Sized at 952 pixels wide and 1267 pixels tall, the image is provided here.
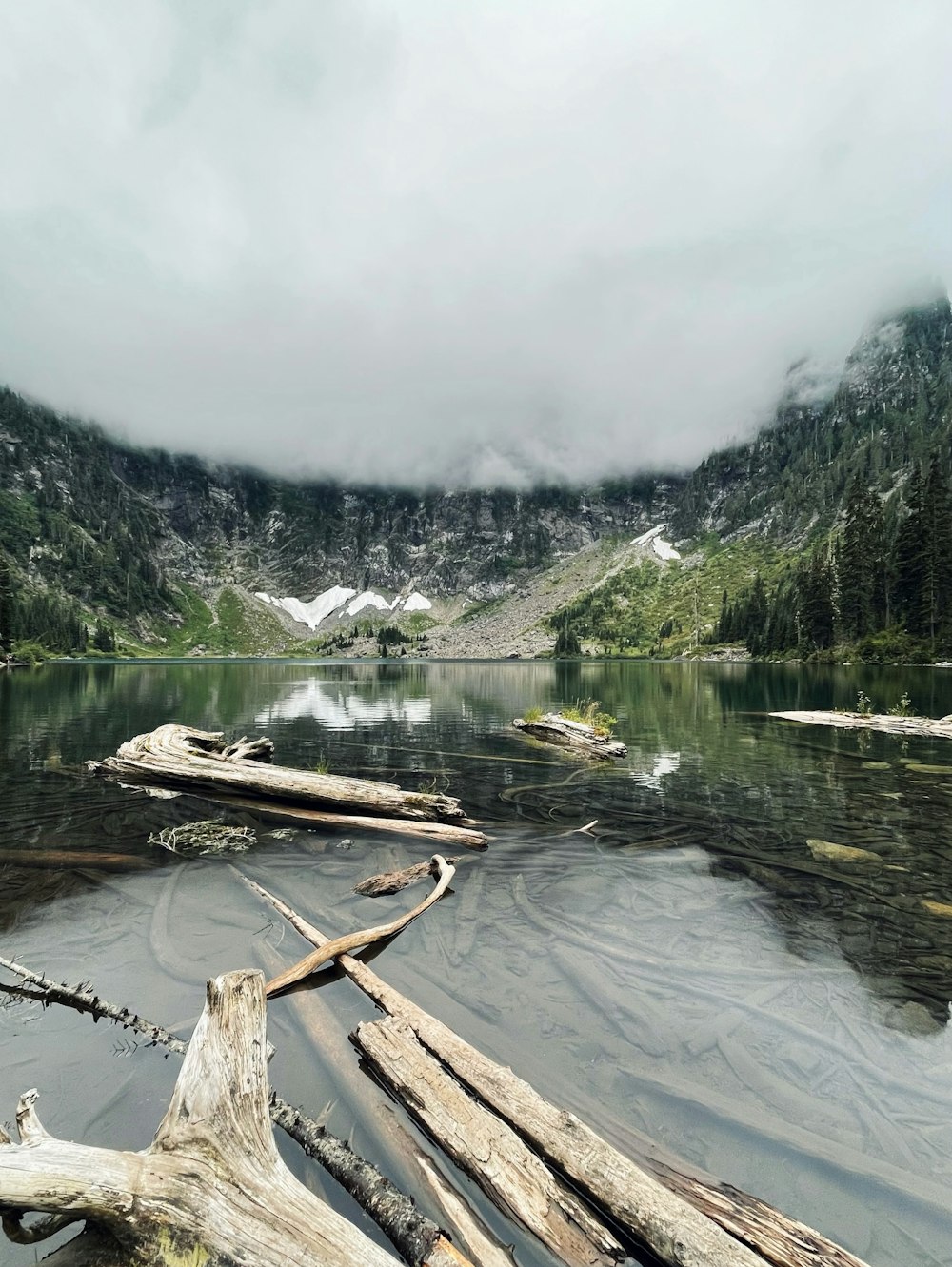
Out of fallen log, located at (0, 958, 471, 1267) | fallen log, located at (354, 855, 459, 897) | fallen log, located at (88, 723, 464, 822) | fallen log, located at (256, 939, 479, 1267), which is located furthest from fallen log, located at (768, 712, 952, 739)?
fallen log, located at (0, 958, 471, 1267)

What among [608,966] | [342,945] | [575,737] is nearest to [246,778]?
[342,945]

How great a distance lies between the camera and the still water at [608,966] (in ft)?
19.8

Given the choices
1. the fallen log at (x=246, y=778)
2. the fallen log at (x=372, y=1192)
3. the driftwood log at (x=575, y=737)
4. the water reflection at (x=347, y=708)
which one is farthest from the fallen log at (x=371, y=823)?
the water reflection at (x=347, y=708)

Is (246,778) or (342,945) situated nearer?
(342,945)

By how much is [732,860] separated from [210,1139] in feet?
45.7

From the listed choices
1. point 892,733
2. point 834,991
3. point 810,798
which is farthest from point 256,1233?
point 892,733

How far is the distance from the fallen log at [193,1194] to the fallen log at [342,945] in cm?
400

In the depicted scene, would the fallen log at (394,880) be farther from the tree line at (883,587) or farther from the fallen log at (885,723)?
the tree line at (883,587)

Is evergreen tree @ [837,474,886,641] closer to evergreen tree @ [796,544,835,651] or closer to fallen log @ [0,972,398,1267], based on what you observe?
evergreen tree @ [796,544,835,651]

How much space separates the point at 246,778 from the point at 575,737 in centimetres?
1946

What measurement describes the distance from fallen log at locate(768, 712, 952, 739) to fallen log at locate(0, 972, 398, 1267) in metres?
43.2

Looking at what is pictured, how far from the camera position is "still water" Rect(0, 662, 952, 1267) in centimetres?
605

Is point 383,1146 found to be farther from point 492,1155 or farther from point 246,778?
point 246,778

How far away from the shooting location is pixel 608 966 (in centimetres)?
973
